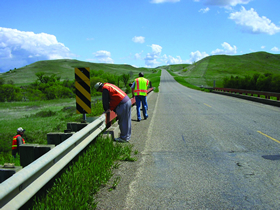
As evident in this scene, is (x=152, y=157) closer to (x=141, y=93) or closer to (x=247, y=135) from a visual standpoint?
(x=247, y=135)

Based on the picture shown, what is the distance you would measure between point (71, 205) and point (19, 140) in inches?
340

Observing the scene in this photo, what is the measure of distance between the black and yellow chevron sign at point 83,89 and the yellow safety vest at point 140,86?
3881 mm

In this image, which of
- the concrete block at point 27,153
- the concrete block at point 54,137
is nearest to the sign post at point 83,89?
the concrete block at point 54,137

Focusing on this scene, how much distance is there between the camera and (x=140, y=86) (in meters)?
10.2

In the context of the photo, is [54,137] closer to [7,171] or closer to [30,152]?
[30,152]

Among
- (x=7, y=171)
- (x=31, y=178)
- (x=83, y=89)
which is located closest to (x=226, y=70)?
(x=83, y=89)

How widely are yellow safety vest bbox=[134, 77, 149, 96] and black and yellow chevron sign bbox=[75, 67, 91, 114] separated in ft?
12.7

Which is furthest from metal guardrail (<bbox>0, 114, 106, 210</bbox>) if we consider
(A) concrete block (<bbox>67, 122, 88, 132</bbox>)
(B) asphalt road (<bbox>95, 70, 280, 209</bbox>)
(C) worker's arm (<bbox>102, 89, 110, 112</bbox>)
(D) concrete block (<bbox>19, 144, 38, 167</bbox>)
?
(C) worker's arm (<bbox>102, 89, 110, 112</bbox>)

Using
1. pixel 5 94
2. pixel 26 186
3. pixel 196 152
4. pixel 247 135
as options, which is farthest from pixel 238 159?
pixel 5 94

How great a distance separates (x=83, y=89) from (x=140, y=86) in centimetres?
407

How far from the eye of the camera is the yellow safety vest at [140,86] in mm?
10141

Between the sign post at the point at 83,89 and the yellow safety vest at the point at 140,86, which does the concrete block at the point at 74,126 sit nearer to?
the sign post at the point at 83,89

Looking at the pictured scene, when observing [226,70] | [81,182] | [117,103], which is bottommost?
[81,182]

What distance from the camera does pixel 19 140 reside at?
10453mm
